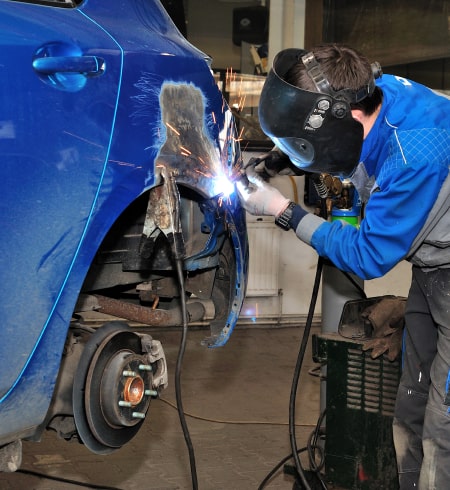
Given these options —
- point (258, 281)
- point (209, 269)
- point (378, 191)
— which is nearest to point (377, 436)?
point (209, 269)

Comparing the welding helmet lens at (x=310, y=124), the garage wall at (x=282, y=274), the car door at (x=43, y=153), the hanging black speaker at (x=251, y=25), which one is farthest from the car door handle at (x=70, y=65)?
the hanging black speaker at (x=251, y=25)

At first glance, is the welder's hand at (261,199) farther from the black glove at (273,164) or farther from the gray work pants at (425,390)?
the gray work pants at (425,390)

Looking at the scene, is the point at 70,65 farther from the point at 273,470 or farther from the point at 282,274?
the point at 282,274

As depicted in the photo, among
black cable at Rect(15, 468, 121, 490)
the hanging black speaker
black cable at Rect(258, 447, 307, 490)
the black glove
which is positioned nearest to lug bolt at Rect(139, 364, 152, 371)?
the black glove

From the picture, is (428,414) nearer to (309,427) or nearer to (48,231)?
(48,231)

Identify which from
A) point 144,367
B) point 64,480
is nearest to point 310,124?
point 144,367

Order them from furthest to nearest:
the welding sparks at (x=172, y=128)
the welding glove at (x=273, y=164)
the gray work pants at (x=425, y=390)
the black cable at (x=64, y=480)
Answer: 1. the black cable at (x=64, y=480)
2. the welding glove at (x=273, y=164)
3. the gray work pants at (x=425, y=390)
4. the welding sparks at (x=172, y=128)

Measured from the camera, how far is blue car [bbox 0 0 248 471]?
209 cm

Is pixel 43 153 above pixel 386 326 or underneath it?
above

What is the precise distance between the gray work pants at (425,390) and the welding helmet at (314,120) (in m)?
0.58

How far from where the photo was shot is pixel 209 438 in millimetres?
4797

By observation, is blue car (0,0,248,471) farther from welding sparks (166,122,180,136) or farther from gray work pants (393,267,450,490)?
gray work pants (393,267,450,490)

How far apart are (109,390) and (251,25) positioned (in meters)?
5.56

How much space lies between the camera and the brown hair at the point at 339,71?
2736 mm
